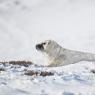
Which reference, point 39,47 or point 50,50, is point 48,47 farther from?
point 39,47

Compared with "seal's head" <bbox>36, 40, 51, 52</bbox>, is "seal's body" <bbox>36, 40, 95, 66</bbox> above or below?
below

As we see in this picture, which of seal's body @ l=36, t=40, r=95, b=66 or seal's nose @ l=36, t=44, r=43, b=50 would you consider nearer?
seal's body @ l=36, t=40, r=95, b=66

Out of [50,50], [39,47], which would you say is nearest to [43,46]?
[39,47]

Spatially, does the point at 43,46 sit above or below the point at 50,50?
above

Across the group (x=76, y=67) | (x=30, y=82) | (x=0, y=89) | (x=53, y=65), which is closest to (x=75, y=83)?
(x=30, y=82)

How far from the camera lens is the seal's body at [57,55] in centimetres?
1927

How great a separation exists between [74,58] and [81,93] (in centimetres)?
985

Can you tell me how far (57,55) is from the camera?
63.6ft

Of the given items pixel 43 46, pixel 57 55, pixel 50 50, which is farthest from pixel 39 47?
pixel 57 55

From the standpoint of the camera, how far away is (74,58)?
64.0ft

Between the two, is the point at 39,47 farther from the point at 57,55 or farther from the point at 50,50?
the point at 57,55

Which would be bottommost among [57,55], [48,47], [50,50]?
[57,55]

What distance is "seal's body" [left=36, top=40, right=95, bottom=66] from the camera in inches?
758

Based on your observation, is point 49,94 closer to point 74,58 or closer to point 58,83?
point 58,83
